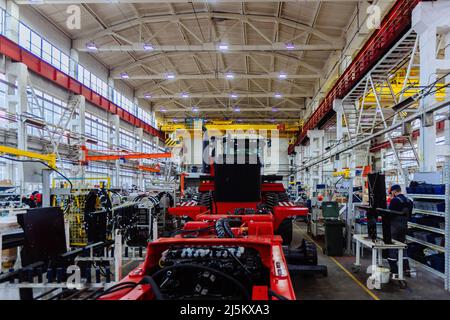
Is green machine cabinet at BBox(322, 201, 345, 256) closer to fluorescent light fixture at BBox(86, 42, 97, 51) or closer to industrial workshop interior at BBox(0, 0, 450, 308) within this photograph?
industrial workshop interior at BBox(0, 0, 450, 308)

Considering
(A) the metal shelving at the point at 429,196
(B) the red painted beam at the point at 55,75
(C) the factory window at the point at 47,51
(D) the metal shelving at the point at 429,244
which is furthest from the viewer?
(C) the factory window at the point at 47,51

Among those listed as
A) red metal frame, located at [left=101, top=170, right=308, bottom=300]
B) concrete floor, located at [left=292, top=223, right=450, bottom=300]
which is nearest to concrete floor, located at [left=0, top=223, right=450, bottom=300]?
concrete floor, located at [left=292, top=223, right=450, bottom=300]

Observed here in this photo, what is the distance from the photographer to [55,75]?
14.2 m

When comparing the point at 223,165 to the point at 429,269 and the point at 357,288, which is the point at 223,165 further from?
the point at 429,269

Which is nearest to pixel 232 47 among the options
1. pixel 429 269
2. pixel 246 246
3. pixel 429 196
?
pixel 429 196

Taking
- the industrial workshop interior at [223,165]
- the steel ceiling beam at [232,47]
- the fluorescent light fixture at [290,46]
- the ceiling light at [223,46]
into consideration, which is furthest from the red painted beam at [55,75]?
the fluorescent light fixture at [290,46]

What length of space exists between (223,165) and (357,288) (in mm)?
3636

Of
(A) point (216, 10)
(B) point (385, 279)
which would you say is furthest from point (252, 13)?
(B) point (385, 279)

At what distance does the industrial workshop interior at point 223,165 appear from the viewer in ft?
11.6

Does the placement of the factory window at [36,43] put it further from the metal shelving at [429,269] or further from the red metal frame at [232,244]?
the metal shelving at [429,269]

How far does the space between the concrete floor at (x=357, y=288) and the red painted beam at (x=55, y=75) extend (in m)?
12.5
